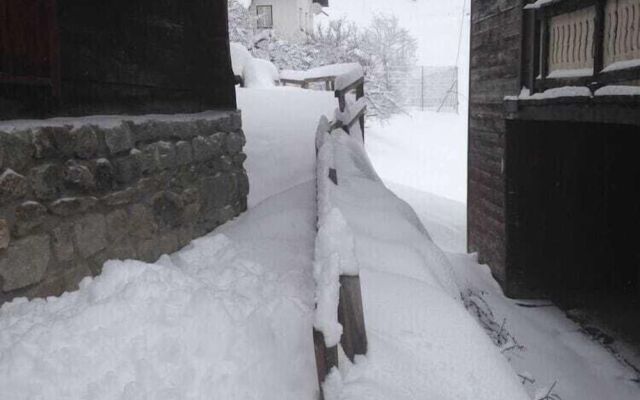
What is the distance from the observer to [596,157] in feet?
28.9

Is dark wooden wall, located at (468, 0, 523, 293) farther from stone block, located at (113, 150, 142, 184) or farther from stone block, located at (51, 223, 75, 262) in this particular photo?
stone block, located at (51, 223, 75, 262)

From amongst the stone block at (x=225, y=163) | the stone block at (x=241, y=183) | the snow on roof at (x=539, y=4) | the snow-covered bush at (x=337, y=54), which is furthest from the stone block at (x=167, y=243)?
the snow-covered bush at (x=337, y=54)

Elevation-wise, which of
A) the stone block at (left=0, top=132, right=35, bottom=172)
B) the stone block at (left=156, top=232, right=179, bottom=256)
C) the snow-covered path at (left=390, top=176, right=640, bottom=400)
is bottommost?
the snow-covered path at (left=390, top=176, right=640, bottom=400)

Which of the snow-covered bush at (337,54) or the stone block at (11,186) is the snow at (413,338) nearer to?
the stone block at (11,186)

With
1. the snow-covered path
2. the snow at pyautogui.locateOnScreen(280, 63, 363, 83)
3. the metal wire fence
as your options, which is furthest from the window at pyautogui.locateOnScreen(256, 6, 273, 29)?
the snow-covered path

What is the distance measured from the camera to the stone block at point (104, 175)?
3.95 metres

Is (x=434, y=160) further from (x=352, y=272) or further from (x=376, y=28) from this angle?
(x=352, y=272)

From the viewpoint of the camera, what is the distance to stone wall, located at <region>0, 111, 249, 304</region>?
3.31 metres

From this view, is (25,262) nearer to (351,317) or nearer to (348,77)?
(351,317)

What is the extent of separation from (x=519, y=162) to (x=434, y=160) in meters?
19.3

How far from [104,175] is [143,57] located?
4.40ft

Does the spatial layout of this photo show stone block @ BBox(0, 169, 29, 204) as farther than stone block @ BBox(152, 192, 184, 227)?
No

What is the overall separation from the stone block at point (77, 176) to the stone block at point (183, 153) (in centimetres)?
124

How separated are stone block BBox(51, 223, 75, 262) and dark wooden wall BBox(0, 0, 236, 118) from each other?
712 mm
